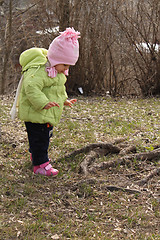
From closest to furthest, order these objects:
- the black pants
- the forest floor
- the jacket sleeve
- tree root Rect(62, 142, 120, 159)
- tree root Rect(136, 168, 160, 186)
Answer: the forest floor
the jacket sleeve
tree root Rect(136, 168, 160, 186)
the black pants
tree root Rect(62, 142, 120, 159)

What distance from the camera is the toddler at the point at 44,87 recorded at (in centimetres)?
390

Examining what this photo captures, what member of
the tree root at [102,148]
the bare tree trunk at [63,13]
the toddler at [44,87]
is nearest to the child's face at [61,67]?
the toddler at [44,87]

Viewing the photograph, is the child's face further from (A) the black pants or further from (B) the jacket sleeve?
(A) the black pants

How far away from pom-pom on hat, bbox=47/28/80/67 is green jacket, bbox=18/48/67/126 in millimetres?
133

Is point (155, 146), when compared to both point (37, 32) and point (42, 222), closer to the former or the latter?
point (42, 222)

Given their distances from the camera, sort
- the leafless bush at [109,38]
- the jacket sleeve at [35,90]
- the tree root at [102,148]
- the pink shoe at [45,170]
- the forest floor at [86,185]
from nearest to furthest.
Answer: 1. the forest floor at [86,185]
2. the jacket sleeve at [35,90]
3. the pink shoe at [45,170]
4. the tree root at [102,148]
5. the leafless bush at [109,38]

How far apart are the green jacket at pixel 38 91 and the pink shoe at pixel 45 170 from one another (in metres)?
0.55

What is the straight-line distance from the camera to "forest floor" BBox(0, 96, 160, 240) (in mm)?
3078

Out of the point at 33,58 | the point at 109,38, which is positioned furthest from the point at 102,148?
the point at 109,38

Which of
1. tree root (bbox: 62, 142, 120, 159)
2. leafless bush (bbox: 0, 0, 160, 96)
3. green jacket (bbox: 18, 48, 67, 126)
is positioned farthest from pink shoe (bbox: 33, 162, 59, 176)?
leafless bush (bbox: 0, 0, 160, 96)

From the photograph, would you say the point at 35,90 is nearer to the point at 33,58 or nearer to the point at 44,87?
the point at 44,87

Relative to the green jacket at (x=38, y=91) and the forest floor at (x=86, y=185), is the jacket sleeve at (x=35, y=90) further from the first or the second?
the forest floor at (x=86, y=185)

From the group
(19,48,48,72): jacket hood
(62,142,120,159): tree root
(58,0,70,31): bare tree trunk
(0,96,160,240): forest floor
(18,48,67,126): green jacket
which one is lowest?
(0,96,160,240): forest floor

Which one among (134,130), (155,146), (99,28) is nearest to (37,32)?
(99,28)
